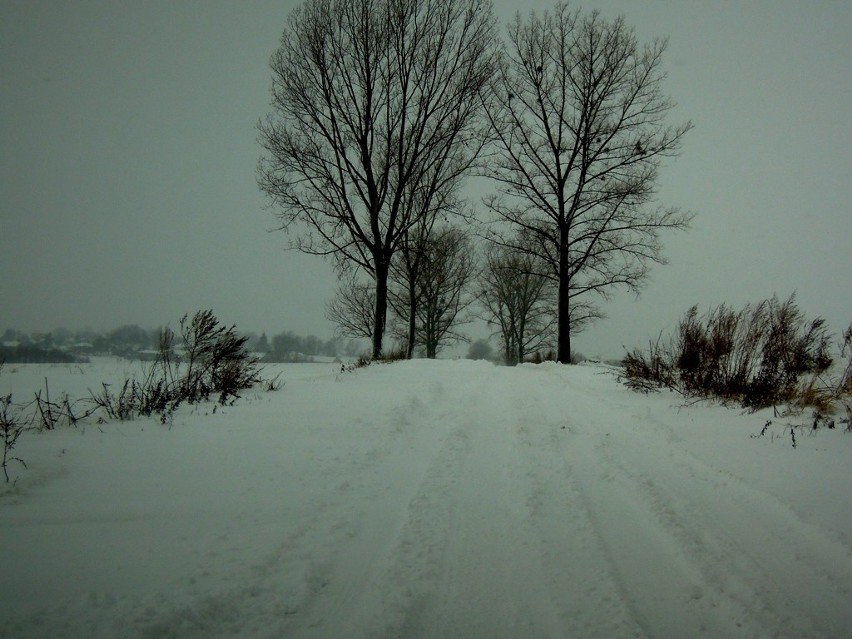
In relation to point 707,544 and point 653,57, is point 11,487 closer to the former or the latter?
point 707,544

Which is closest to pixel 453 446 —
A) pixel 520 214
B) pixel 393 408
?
pixel 393 408

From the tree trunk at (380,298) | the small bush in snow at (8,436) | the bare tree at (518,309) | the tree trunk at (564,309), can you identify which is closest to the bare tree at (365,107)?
the tree trunk at (380,298)

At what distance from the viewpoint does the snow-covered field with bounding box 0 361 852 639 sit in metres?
1.62

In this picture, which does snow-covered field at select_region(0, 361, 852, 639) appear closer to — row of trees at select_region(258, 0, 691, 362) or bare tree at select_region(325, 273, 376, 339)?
row of trees at select_region(258, 0, 691, 362)

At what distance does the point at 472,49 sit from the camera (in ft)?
44.4

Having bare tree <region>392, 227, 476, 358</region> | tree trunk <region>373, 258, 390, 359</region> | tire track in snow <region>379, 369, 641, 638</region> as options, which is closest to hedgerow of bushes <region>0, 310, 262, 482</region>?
tire track in snow <region>379, 369, 641, 638</region>

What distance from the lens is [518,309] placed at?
32.7 m

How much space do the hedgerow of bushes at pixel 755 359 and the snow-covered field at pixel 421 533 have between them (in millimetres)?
1063

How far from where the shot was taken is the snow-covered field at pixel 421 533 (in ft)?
5.32

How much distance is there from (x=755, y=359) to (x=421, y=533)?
5286 millimetres

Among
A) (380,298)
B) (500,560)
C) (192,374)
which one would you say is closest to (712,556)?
(500,560)

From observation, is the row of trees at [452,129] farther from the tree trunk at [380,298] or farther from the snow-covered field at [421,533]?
the snow-covered field at [421,533]

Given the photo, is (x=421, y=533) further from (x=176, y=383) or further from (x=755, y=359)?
(x=755, y=359)

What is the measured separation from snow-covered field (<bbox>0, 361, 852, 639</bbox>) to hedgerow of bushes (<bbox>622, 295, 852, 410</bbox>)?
1.06m
